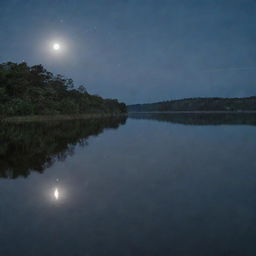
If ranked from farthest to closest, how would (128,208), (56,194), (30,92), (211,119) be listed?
(211,119), (30,92), (56,194), (128,208)

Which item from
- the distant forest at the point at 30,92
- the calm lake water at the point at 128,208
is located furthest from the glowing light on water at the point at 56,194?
the distant forest at the point at 30,92

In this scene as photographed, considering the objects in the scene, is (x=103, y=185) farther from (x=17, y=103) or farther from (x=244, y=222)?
(x=17, y=103)

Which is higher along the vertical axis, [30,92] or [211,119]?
[30,92]

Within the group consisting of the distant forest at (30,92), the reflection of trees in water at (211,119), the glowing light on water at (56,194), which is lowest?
the reflection of trees in water at (211,119)

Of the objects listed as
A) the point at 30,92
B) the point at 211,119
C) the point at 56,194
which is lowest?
the point at 211,119

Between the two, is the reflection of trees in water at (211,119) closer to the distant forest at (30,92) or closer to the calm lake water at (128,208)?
the distant forest at (30,92)

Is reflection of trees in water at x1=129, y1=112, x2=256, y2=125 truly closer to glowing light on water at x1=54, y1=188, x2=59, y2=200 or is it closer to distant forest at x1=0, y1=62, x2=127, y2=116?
distant forest at x1=0, y1=62, x2=127, y2=116

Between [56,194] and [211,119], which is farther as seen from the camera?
[211,119]

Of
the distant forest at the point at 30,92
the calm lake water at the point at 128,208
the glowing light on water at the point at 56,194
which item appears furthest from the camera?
the distant forest at the point at 30,92

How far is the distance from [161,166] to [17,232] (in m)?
7.64

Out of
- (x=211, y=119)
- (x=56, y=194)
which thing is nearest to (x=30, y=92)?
(x=211, y=119)

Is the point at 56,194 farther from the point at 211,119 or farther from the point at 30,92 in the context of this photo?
the point at 211,119

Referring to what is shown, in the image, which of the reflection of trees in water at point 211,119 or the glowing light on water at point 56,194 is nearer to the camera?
the glowing light on water at point 56,194

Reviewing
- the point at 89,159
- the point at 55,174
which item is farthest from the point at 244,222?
the point at 89,159
